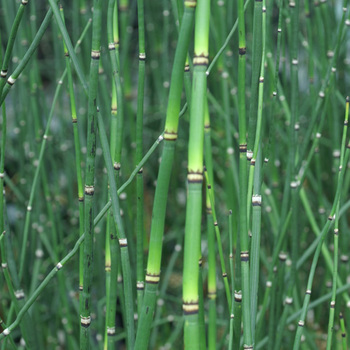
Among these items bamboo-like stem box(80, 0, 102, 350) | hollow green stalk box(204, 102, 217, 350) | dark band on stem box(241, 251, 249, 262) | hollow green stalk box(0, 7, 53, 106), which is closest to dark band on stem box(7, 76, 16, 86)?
hollow green stalk box(0, 7, 53, 106)

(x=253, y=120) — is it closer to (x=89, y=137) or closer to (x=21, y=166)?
(x=89, y=137)

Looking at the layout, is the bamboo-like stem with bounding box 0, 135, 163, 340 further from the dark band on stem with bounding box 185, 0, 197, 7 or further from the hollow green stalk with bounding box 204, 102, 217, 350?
the dark band on stem with bounding box 185, 0, 197, 7

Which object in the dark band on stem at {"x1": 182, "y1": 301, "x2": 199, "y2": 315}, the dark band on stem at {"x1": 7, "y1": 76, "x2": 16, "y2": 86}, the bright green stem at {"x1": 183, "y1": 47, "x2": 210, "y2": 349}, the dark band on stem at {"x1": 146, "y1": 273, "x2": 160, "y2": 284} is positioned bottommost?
the dark band on stem at {"x1": 182, "y1": 301, "x2": 199, "y2": 315}

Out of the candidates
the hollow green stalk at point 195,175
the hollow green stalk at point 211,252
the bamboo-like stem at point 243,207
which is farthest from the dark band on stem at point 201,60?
the hollow green stalk at point 211,252

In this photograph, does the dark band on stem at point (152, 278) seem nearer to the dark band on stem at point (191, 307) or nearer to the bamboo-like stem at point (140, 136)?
the dark band on stem at point (191, 307)

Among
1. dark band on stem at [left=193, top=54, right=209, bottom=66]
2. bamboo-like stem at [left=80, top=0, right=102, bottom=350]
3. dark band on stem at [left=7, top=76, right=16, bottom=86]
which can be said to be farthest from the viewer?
dark band on stem at [left=7, top=76, right=16, bottom=86]

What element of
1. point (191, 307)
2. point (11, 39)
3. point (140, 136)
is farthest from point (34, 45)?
point (191, 307)

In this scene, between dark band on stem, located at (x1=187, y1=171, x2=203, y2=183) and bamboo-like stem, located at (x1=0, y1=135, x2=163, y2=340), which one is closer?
dark band on stem, located at (x1=187, y1=171, x2=203, y2=183)

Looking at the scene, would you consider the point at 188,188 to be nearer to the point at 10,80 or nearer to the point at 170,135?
the point at 170,135

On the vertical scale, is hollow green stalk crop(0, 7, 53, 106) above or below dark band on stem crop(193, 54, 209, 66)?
above
